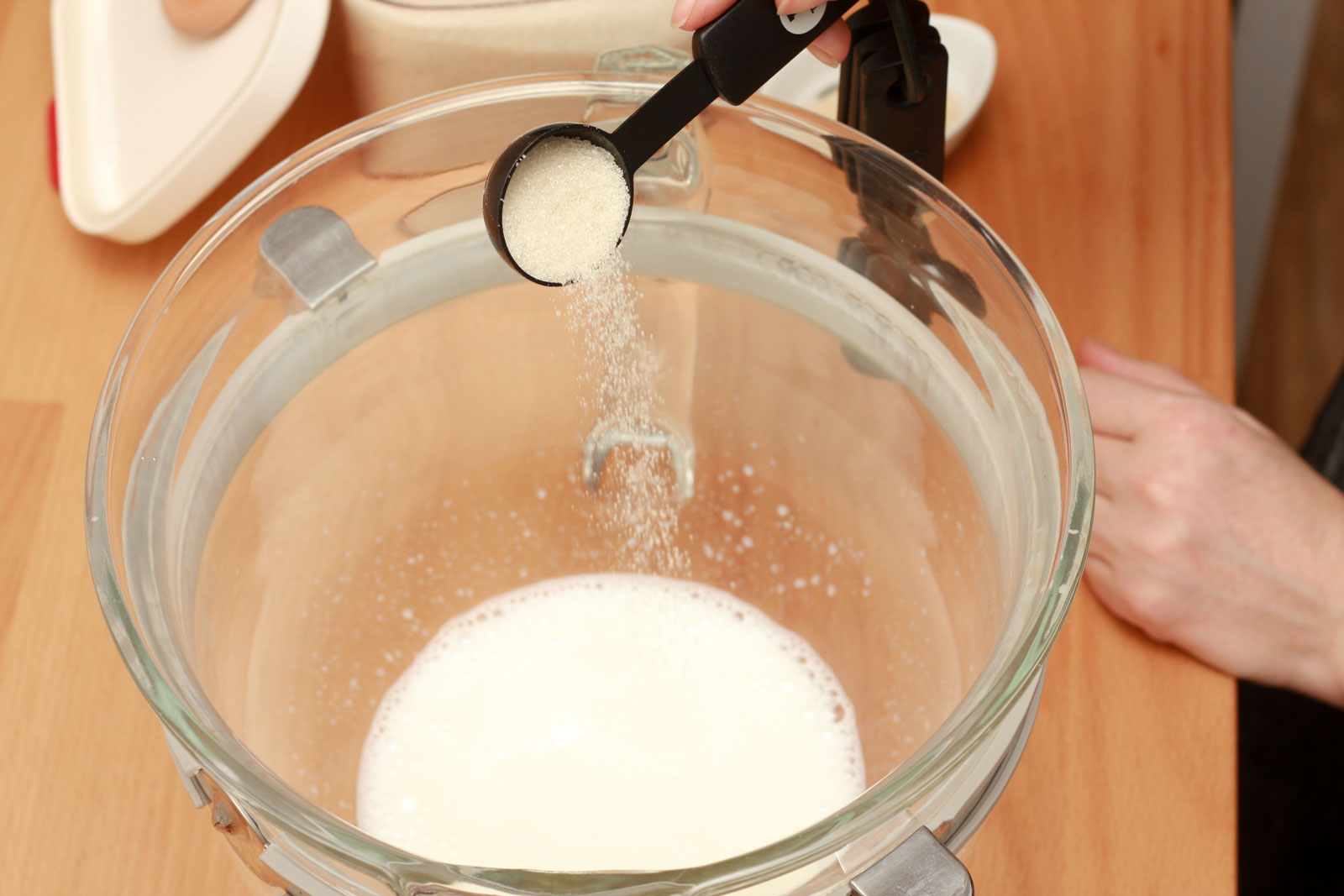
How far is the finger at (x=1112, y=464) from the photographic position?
0.73 metres

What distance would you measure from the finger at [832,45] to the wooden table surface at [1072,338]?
0.19 meters

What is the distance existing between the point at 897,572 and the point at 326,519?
278 millimetres

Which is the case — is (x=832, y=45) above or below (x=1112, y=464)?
above

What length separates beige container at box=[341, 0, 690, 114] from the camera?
67 centimetres

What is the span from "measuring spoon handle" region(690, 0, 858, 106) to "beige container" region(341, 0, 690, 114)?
173mm

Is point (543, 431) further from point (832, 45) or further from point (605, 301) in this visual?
point (832, 45)

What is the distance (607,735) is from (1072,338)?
35 centimetres

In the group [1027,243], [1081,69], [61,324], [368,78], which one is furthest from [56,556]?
[1081,69]

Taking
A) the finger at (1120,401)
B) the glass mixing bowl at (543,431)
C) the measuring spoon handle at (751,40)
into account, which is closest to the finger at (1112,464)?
the finger at (1120,401)

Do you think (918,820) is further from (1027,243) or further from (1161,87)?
(1161,87)

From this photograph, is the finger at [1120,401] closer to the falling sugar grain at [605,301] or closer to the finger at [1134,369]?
the finger at [1134,369]

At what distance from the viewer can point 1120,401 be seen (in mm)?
721

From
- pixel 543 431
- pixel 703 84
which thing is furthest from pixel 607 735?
pixel 703 84

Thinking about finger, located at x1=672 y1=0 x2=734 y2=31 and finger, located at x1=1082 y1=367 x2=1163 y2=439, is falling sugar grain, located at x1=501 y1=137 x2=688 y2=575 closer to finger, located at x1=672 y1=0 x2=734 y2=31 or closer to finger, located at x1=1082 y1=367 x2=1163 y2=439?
finger, located at x1=672 y1=0 x2=734 y2=31
